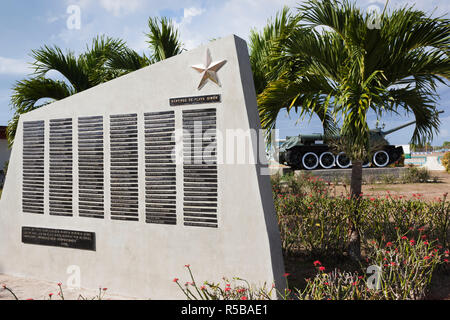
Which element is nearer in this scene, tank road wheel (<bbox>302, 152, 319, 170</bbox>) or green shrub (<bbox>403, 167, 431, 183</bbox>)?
green shrub (<bbox>403, 167, 431, 183</bbox>)

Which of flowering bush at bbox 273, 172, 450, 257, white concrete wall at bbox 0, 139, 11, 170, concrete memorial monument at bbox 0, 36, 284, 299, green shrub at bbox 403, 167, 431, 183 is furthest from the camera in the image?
white concrete wall at bbox 0, 139, 11, 170

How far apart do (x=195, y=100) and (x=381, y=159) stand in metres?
15.8

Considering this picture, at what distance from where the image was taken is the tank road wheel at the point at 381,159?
16656 mm

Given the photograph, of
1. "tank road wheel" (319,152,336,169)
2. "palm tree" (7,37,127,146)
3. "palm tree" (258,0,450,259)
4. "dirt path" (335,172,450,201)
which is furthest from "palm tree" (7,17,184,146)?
"tank road wheel" (319,152,336,169)

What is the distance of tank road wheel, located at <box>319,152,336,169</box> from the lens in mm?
16233

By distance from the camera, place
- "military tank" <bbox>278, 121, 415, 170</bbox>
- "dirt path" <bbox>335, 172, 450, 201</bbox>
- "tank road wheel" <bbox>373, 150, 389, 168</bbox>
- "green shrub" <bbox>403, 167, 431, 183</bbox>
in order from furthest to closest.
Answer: "tank road wheel" <bbox>373, 150, 389, 168</bbox>, "military tank" <bbox>278, 121, 415, 170</bbox>, "green shrub" <bbox>403, 167, 431, 183</bbox>, "dirt path" <bbox>335, 172, 450, 201</bbox>

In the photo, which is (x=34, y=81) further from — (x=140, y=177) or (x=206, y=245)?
(x=206, y=245)

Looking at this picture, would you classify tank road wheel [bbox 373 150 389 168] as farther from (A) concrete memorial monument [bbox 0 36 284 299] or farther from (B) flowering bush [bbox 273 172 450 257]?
Answer: (A) concrete memorial monument [bbox 0 36 284 299]

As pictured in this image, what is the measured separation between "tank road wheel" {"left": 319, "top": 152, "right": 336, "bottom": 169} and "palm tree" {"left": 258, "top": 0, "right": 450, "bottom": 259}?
1109 cm

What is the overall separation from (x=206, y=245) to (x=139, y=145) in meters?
1.59

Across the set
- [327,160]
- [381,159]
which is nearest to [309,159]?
[327,160]

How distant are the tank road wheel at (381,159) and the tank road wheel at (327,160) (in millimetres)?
2434

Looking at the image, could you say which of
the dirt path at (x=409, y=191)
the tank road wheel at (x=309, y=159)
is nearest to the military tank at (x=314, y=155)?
the tank road wheel at (x=309, y=159)

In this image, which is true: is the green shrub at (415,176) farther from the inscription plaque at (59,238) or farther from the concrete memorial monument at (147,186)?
the inscription plaque at (59,238)
